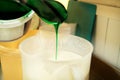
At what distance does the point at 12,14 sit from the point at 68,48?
29 centimetres

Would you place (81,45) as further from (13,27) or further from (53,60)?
(13,27)

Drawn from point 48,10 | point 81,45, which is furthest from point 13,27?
point 81,45

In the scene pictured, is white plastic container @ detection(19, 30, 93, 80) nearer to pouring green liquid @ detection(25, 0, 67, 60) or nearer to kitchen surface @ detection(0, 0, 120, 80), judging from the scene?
kitchen surface @ detection(0, 0, 120, 80)

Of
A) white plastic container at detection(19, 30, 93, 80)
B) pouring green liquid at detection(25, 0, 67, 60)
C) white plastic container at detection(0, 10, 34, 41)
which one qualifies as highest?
pouring green liquid at detection(25, 0, 67, 60)

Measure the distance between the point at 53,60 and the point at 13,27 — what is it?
18 cm

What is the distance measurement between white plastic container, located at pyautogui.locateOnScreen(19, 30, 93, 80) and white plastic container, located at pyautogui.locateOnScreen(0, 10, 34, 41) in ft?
0.18

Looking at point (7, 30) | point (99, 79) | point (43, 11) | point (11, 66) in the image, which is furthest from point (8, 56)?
point (99, 79)

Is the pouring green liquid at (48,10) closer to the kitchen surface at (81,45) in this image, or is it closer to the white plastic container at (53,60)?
the kitchen surface at (81,45)

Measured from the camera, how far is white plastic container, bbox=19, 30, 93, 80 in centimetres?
60

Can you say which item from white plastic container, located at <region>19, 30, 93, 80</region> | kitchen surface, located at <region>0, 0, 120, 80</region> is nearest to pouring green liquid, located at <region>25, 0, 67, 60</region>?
kitchen surface, located at <region>0, 0, 120, 80</region>

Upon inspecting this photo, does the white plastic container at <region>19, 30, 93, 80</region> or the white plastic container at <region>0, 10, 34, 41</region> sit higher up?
the white plastic container at <region>0, 10, 34, 41</region>

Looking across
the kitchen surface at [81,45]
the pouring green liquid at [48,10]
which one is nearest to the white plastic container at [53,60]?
the kitchen surface at [81,45]

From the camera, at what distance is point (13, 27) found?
0.62 metres

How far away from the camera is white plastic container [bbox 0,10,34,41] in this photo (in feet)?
1.95
